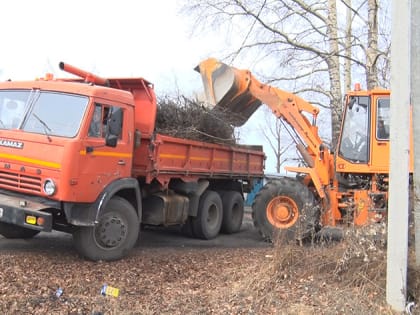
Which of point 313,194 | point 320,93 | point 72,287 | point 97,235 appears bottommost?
point 72,287

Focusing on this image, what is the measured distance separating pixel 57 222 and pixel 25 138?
1345 millimetres

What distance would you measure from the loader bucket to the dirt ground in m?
4.17

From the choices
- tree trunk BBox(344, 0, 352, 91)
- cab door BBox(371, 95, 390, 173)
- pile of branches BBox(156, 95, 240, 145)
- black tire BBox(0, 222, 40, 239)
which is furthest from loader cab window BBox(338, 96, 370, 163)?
tree trunk BBox(344, 0, 352, 91)

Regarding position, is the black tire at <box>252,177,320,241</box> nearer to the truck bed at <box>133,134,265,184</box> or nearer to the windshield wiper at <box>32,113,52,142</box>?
the truck bed at <box>133,134,265,184</box>

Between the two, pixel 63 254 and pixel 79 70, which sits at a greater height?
pixel 79 70

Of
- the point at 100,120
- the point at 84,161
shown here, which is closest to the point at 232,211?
the point at 100,120

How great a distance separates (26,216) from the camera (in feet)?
23.2

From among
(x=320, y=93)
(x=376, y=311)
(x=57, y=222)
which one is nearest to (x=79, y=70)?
(x=57, y=222)

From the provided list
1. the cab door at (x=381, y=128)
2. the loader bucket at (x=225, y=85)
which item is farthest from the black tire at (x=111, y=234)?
the cab door at (x=381, y=128)

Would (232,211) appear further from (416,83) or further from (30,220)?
(416,83)

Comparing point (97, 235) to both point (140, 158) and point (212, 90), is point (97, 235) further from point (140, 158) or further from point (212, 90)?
point (212, 90)

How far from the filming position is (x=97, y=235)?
7742 mm

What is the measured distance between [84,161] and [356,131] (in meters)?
5.17

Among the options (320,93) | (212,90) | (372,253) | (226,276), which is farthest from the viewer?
(320,93)
